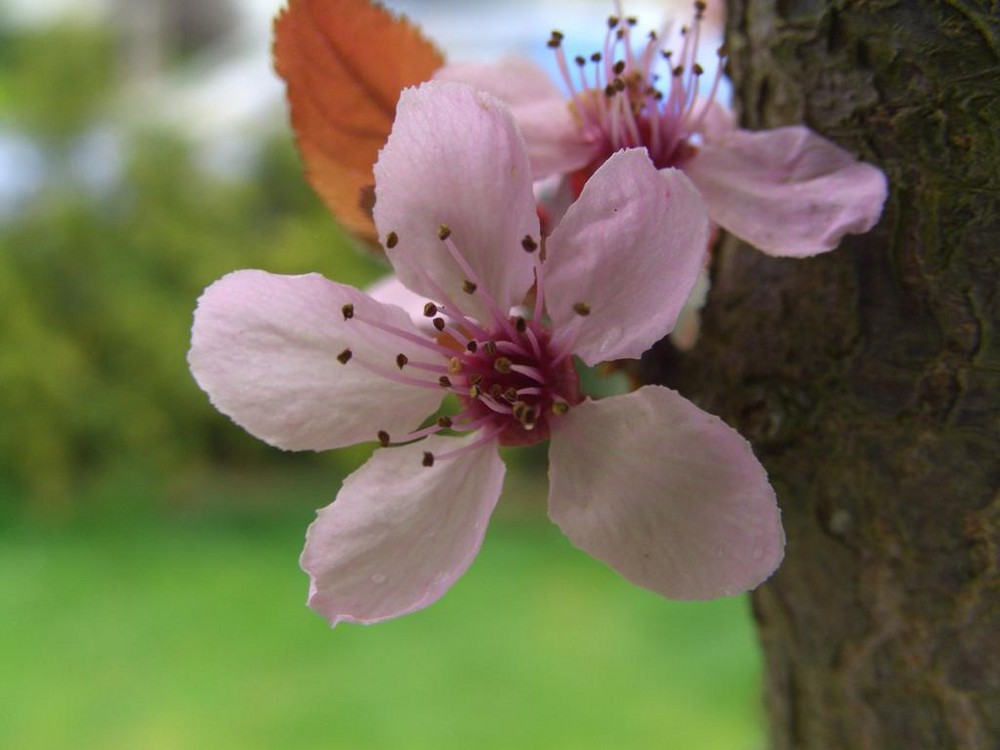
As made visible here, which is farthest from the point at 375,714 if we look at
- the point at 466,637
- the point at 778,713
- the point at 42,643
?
the point at 778,713

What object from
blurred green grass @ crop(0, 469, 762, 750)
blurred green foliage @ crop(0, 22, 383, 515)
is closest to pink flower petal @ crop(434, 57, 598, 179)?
blurred green grass @ crop(0, 469, 762, 750)

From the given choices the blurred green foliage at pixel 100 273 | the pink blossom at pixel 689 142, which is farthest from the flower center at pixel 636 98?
the blurred green foliage at pixel 100 273

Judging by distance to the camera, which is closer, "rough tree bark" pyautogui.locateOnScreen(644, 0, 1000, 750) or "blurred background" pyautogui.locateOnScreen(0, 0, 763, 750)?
"rough tree bark" pyautogui.locateOnScreen(644, 0, 1000, 750)

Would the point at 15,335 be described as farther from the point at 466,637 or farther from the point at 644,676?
the point at 644,676

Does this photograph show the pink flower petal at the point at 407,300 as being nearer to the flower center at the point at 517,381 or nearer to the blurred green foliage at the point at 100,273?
the flower center at the point at 517,381

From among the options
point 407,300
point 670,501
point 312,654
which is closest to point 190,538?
point 312,654

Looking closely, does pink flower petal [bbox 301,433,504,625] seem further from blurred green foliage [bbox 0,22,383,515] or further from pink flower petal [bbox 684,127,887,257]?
blurred green foliage [bbox 0,22,383,515]

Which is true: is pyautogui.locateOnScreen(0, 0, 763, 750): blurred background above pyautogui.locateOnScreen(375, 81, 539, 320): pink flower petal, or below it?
below

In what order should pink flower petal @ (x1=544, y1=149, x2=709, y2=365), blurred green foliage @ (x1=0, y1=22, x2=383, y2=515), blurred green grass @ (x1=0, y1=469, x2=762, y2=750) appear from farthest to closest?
blurred green foliage @ (x1=0, y1=22, x2=383, y2=515) < blurred green grass @ (x1=0, y1=469, x2=762, y2=750) < pink flower petal @ (x1=544, y1=149, x2=709, y2=365)
